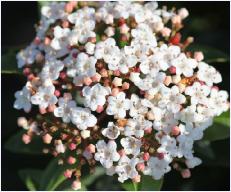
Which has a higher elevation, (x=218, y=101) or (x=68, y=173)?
(x=218, y=101)

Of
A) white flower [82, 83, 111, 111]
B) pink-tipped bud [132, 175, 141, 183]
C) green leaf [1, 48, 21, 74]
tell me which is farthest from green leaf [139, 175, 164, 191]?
green leaf [1, 48, 21, 74]

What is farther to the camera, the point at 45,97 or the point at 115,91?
the point at 45,97

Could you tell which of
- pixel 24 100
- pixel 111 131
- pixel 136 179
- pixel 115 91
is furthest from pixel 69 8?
pixel 136 179

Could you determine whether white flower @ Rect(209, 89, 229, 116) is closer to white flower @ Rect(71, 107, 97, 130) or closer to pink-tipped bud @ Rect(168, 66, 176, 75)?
pink-tipped bud @ Rect(168, 66, 176, 75)

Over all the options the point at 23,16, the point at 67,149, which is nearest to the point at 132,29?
the point at 67,149

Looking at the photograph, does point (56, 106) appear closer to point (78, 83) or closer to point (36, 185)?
point (78, 83)

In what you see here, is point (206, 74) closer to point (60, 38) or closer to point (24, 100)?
point (60, 38)
